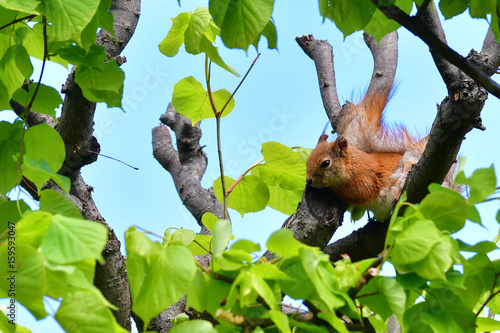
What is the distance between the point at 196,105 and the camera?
144 cm

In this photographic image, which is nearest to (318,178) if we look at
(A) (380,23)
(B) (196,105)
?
(B) (196,105)

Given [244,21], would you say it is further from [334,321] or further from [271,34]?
→ [334,321]

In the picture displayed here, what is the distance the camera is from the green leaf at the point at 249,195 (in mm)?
1419

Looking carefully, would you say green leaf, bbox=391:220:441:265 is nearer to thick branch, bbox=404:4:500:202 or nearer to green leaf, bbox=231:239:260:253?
green leaf, bbox=231:239:260:253

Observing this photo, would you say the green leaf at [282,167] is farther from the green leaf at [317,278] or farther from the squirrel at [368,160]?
the green leaf at [317,278]

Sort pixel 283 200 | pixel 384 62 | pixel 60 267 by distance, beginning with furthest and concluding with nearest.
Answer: pixel 384 62, pixel 283 200, pixel 60 267

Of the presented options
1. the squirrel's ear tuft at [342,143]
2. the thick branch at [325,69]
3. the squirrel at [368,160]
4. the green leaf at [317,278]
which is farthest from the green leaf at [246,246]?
the thick branch at [325,69]

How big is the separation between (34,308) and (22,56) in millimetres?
663

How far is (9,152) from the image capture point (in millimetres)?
1120

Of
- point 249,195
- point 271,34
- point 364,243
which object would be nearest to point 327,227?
point 364,243

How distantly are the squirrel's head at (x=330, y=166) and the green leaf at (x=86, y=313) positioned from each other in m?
1.31

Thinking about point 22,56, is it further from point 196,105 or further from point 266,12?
point 266,12

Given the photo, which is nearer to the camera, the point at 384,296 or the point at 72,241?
A: the point at 72,241

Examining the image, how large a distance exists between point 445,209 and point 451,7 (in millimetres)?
533
